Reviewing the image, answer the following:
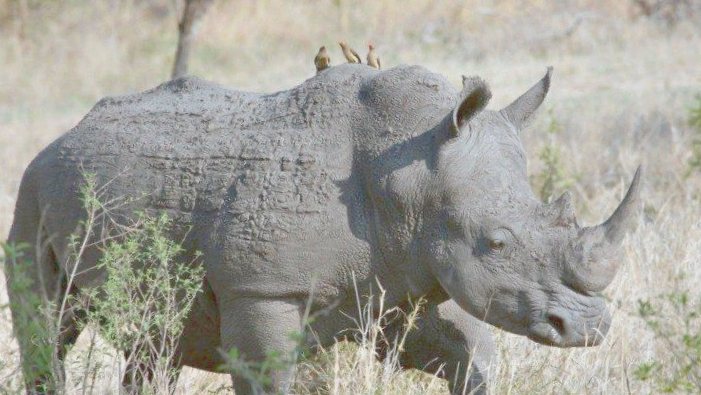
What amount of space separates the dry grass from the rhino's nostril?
636 millimetres

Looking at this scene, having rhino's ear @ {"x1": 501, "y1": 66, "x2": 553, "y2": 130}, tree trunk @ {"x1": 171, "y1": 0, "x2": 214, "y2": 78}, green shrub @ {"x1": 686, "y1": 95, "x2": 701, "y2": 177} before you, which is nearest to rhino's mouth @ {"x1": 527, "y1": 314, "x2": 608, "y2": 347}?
rhino's ear @ {"x1": 501, "y1": 66, "x2": 553, "y2": 130}

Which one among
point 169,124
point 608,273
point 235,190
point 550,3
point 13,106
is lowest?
point 608,273

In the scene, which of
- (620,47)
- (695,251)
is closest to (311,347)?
(695,251)

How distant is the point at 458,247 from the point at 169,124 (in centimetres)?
136

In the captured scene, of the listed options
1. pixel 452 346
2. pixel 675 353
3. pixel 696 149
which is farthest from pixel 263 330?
pixel 696 149

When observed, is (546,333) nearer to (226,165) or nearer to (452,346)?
(452,346)

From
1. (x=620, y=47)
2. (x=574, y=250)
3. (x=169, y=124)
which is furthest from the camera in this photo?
(x=620, y=47)

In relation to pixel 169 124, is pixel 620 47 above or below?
above

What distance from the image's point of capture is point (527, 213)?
4.38 meters

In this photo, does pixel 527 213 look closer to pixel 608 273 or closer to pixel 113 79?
pixel 608 273

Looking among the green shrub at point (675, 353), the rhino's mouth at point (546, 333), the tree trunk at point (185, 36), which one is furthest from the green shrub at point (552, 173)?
the tree trunk at point (185, 36)

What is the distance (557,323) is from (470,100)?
865 millimetres

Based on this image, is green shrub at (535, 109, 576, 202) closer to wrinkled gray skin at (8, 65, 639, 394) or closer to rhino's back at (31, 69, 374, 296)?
wrinkled gray skin at (8, 65, 639, 394)

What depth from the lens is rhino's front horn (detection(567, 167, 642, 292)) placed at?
4277 millimetres
